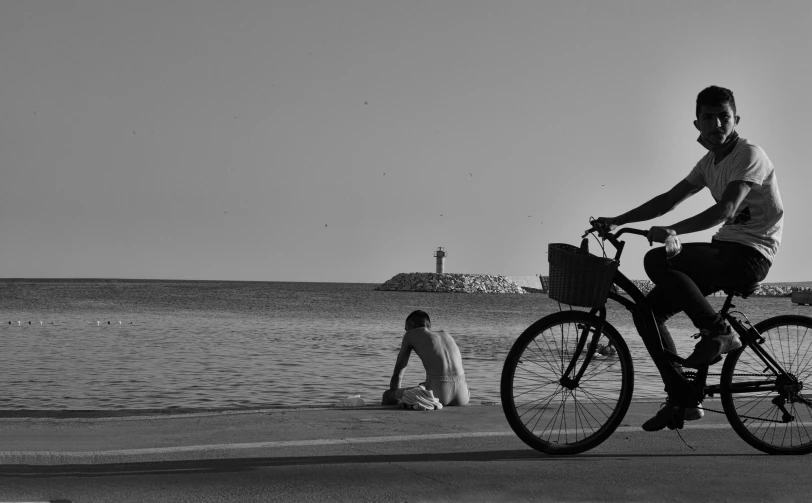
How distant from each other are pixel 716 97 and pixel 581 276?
121cm

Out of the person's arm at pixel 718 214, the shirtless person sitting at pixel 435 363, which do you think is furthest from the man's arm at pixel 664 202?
the shirtless person sitting at pixel 435 363

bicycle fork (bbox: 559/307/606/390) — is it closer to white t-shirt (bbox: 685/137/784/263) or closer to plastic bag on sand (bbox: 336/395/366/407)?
white t-shirt (bbox: 685/137/784/263)

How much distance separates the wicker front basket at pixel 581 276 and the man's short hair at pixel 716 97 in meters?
1.01

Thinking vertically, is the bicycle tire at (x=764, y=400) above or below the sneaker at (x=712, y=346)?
below

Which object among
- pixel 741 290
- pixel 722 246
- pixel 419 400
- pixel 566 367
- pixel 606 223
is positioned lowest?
pixel 419 400

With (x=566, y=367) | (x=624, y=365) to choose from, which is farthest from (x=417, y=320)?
(x=624, y=365)

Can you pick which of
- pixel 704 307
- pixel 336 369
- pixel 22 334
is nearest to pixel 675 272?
pixel 704 307

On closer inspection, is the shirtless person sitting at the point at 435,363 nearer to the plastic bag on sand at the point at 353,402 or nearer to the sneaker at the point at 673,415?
the plastic bag on sand at the point at 353,402

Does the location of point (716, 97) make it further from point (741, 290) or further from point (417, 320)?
point (417, 320)

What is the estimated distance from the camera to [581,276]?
192 inches

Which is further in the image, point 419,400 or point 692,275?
point 419,400

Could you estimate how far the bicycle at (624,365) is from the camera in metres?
4.92

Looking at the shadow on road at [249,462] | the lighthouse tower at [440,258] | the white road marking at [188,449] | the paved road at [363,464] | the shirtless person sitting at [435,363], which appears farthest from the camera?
the lighthouse tower at [440,258]

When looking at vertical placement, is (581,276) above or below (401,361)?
above
